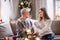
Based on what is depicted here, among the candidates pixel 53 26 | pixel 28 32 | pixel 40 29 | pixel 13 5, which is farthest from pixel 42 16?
pixel 13 5

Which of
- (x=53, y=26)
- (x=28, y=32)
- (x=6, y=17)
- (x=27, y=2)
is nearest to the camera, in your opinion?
(x=28, y=32)

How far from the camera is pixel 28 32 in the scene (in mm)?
2920

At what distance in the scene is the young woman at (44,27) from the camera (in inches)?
136

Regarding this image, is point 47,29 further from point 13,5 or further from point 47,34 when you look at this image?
point 13,5

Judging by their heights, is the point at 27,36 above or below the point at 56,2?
below

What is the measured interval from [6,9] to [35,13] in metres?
1.06

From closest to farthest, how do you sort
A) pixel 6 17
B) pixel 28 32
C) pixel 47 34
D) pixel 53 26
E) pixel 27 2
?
1. pixel 28 32
2. pixel 47 34
3. pixel 53 26
4. pixel 6 17
5. pixel 27 2

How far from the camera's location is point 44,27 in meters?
3.54

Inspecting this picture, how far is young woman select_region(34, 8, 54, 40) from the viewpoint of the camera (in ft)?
11.4

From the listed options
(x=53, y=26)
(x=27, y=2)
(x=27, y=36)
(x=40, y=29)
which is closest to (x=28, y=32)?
(x=27, y=36)

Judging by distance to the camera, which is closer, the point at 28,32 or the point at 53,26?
the point at 28,32

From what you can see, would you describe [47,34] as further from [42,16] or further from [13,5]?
[13,5]

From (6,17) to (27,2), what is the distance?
3.08 feet

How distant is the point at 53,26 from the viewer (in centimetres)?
475
